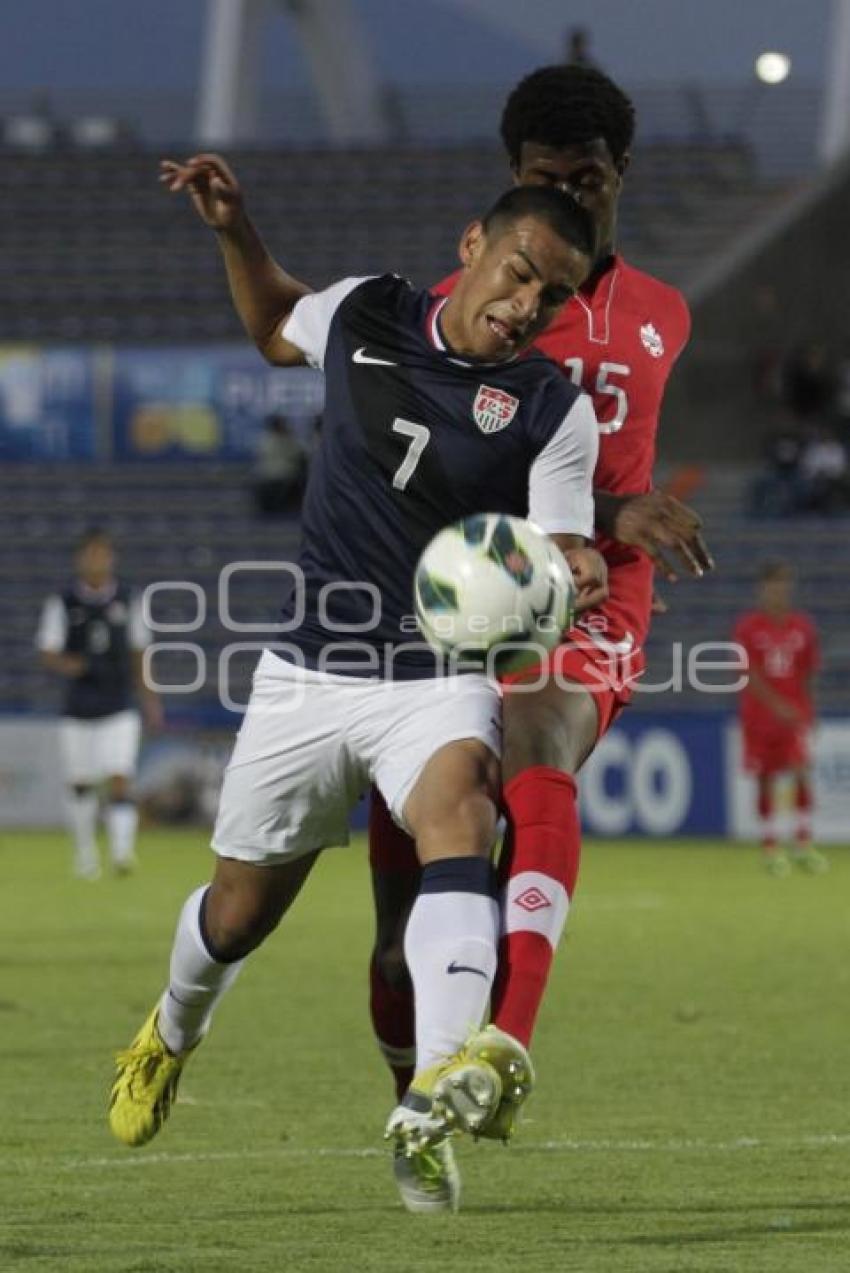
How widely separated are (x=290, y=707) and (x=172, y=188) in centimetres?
126

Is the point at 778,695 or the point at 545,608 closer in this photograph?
the point at 545,608

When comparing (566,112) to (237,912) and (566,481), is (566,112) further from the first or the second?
(237,912)

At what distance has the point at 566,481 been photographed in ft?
19.4

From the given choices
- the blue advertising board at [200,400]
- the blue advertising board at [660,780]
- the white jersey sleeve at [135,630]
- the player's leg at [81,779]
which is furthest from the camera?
the blue advertising board at [200,400]

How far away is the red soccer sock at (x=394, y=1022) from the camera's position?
6.91m

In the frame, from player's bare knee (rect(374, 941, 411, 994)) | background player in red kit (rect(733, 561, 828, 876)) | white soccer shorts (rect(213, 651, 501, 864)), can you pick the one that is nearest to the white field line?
player's bare knee (rect(374, 941, 411, 994))

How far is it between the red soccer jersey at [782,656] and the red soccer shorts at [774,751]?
0.18ft

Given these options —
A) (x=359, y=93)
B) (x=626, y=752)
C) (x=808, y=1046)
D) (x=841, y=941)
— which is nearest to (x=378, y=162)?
(x=359, y=93)

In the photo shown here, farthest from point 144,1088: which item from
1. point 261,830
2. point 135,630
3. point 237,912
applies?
point 135,630

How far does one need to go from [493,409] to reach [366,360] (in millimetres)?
357

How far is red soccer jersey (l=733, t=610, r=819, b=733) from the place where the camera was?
66.5 feet

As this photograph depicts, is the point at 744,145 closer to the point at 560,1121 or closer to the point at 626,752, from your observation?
the point at 626,752

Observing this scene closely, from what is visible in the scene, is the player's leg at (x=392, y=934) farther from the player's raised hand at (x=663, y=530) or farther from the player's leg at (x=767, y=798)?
the player's leg at (x=767, y=798)

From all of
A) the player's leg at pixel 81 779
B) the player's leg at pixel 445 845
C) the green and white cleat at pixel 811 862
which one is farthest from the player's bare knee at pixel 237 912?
the green and white cleat at pixel 811 862
